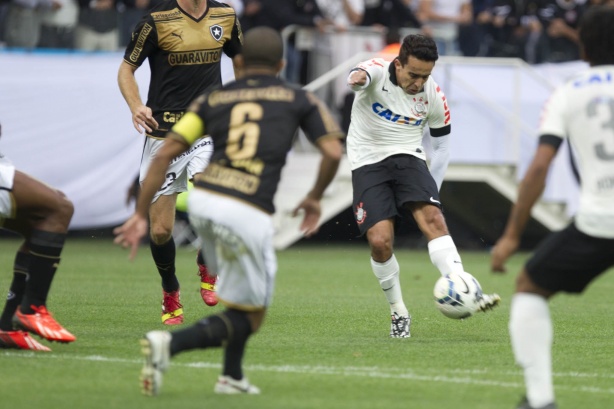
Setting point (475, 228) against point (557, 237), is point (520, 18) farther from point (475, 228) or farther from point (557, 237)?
point (557, 237)

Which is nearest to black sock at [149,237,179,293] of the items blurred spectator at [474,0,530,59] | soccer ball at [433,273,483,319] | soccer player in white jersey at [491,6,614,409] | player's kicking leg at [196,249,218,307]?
player's kicking leg at [196,249,218,307]

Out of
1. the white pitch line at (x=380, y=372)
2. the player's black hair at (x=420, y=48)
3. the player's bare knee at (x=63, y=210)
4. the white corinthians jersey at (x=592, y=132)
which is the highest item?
the white corinthians jersey at (x=592, y=132)

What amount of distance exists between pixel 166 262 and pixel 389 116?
6.98 ft

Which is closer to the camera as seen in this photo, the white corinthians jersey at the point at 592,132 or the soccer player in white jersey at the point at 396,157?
the white corinthians jersey at the point at 592,132

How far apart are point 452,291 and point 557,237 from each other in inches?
115

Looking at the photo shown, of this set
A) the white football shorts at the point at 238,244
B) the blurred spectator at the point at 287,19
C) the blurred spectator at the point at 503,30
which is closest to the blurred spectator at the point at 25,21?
the blurred spectator at the point at 287,19

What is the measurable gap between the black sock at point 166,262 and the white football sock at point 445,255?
209 cm

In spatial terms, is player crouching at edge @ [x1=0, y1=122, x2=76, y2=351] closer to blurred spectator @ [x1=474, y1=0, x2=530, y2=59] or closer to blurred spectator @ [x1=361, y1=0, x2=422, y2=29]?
blurred spectator @ [x1=361, y1=0, x2=422, y2=29]

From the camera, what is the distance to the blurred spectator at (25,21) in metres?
17.9

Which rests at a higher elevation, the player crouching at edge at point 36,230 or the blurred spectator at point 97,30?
the player crouching at edge at point 36,230

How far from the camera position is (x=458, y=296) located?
8516 millimetres

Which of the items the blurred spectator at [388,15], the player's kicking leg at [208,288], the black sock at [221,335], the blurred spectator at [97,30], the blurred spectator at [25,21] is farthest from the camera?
the blurred spectator at [388,15]

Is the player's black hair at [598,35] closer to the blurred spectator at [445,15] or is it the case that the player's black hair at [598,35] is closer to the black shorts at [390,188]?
the black shorts at [390,188]

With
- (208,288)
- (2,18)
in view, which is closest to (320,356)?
(208,288)
